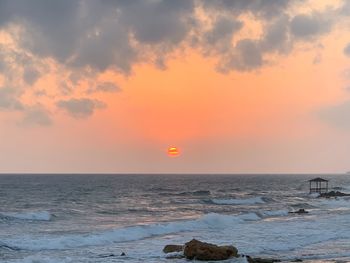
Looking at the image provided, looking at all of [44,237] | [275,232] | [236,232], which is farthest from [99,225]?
[275,232]

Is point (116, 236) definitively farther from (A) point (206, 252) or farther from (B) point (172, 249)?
(A) point (206, 252)

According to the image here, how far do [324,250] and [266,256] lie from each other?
356 centimetres

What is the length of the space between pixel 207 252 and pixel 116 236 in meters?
11.1

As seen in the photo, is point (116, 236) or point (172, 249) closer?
point (172, 249)

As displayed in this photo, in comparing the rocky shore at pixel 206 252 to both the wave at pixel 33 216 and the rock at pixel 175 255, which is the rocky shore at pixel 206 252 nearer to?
the rock at pixel 175 255

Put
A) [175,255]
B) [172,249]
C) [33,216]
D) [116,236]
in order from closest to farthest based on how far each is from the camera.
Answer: [175,255] → [172,249] → [116,236] → [33,216]

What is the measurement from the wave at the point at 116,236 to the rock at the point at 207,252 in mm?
8518

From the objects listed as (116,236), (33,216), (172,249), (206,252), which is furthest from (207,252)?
(33,216)

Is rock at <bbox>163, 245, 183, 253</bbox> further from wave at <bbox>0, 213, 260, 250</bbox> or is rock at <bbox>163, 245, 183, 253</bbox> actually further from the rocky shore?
wave at <bbox>0, 213, 260, 250</bbox>

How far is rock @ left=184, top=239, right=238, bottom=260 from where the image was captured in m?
21.7

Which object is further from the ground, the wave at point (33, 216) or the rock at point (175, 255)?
the rock at point (175, 255)

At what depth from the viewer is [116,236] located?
104 feet

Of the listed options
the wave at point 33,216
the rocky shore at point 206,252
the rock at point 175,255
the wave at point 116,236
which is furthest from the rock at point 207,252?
the wave at point 33,216

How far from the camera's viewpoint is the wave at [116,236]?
27.8 metres
